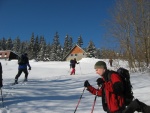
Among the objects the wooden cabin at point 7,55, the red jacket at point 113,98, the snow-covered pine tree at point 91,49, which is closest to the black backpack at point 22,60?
the red jacket at point 113,98

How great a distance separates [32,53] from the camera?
10531 cm

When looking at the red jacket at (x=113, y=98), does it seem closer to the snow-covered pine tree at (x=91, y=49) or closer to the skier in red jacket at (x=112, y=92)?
the skier in red jacket at (x=112, y=92)

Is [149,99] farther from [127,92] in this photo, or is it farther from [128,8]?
[128,8]

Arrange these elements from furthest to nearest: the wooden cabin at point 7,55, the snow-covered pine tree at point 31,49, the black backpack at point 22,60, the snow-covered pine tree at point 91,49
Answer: the snow-covered pine tree at point 31,49 → the wooden cabin at point 7,55 → the snow-covered pine tree at point 91,49 → the black backpack at point 22,60

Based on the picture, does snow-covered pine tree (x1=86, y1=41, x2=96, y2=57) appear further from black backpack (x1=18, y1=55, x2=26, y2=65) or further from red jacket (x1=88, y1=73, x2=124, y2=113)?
red jacket (x1=88, y1=73, x2=124, y2=113)

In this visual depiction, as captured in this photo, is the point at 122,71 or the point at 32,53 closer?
the point at 122,71

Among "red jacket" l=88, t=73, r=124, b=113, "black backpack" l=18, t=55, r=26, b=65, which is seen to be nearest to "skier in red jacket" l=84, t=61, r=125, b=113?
"red jacket" l=88, t=73, r=124, b=113

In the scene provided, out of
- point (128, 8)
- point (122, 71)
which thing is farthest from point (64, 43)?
point (122, 71)

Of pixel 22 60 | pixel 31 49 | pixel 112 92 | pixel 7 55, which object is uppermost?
pixel 31 49

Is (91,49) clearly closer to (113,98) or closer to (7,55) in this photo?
(7,55)

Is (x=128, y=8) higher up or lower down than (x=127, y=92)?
higher up

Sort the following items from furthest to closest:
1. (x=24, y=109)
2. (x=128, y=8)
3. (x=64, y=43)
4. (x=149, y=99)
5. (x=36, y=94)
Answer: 1. (x=64, y=43)
2. (x=128, y=8)
3. (x=36, y=94)
4. (x=149, y=99)
5. (x=24, y=109)

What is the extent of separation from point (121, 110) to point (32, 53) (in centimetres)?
10198

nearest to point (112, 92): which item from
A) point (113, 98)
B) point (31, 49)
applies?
point (113, 98)
